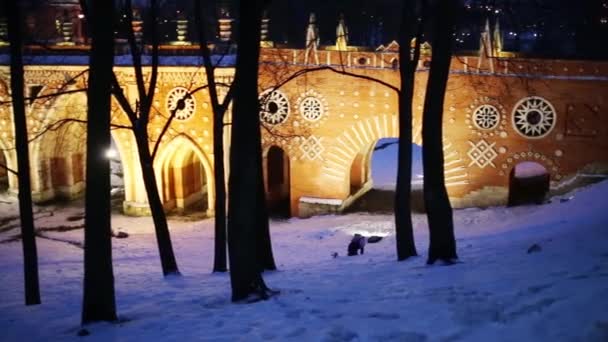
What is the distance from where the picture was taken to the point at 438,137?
837cm

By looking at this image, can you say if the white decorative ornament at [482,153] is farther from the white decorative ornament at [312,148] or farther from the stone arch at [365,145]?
the white decorative ornament at [312,148]

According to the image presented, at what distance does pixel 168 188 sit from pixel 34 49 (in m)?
7.46

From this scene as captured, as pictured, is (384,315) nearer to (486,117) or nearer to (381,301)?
(381,301)

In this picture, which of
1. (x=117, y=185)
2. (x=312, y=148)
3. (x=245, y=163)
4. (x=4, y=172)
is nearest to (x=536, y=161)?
(x=312, y=148)

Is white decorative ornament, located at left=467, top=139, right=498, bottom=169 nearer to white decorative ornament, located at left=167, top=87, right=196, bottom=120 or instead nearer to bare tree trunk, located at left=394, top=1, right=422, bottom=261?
bare tree trunk, located at left=394, top=1, right=422, bottom=261

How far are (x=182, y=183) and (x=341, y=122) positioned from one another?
6.90 metres

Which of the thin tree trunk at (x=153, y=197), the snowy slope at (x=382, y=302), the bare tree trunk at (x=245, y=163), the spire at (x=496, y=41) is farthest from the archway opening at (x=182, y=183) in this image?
the bare tree trunk at (x=245, y=163)

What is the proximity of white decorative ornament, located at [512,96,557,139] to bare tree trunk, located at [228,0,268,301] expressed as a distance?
1362 centimetres

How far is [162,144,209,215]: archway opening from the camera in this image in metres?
22.8

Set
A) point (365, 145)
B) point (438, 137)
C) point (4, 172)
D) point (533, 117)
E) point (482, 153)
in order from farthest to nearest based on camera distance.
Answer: point (4, 172) → point (365, 145) → point (482, 153) → point (533, 117) → point (438, 137)

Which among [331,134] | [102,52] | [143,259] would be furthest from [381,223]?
[102,52]

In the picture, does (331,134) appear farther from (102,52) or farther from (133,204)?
(102,52)

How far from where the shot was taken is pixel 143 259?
15609 millimetres

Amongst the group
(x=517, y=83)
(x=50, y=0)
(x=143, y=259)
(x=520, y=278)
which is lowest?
(x=143, y=259)
